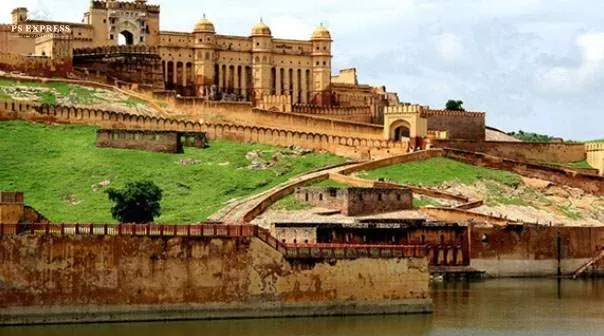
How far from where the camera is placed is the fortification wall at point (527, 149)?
81000 millimetres

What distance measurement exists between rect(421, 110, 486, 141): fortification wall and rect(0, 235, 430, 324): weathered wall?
134 ft

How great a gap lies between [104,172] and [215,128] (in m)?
9.79

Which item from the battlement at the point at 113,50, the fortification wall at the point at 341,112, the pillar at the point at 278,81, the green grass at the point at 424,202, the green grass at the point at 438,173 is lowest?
the green grass at the point at 424,202

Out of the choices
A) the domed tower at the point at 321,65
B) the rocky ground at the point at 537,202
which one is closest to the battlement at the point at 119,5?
the domed tower at the point at 321,65

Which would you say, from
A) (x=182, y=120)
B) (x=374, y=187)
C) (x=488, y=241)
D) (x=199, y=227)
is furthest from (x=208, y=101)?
(x=199, y=227)

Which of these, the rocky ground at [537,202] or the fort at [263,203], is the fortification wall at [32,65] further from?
the rocky ground at [537,202]

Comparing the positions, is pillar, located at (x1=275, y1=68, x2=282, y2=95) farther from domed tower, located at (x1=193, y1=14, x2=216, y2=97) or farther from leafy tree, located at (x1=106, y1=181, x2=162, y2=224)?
leafy tree, located at (x1=106, y1=181, x2=162, y2=224)

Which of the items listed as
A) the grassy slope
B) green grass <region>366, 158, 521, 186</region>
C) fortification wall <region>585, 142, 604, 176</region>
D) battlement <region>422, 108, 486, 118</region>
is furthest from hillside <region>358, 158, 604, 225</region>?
battlement <region>422, 108, 486, 118</region>

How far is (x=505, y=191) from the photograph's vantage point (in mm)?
73938

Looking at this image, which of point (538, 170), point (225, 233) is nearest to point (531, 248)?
point (538, 170)

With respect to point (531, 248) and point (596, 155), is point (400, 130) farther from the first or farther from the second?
point (531, 248)

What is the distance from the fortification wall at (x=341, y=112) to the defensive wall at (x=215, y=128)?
7.07m

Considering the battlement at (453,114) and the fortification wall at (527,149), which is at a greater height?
the battlement at (453,114)

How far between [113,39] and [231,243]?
1854 inches
